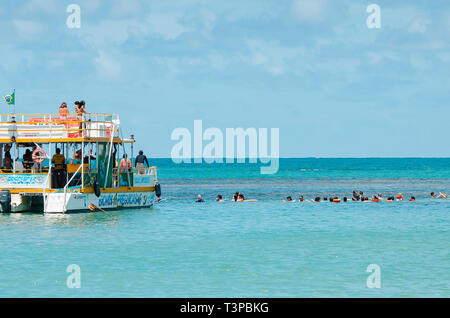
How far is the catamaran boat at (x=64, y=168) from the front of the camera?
3509 centimetres

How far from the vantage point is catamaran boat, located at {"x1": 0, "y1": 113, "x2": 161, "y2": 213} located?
115 ft

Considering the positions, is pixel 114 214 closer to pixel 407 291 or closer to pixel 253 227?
pixel 253 227

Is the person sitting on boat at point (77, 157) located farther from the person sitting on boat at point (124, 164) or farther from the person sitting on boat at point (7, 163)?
the person sitting on boat at point (7, 163)

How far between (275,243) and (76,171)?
40.5 ft

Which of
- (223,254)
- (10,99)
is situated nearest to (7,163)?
(10,99)

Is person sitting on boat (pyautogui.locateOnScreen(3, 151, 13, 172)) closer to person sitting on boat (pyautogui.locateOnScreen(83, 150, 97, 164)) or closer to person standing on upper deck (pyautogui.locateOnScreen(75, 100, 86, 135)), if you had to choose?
person sitting on boat (pyautogui.locateOnScreen(83, 150, 97, 164))

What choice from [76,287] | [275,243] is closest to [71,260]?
[76,287]

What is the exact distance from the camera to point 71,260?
897 inches

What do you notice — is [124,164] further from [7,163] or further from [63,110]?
[7,163]

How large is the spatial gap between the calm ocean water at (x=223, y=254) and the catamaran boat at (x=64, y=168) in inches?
36.6

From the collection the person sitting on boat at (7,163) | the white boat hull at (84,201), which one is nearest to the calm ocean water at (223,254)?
the white boat hull at (84,201)

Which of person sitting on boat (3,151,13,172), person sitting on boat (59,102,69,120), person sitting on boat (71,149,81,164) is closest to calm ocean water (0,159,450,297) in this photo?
person sitting on boat (71,149,81,164)

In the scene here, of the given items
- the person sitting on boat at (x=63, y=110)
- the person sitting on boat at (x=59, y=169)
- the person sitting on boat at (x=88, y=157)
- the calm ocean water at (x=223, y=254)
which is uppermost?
the person sitting on boat at (x=63, y=110)

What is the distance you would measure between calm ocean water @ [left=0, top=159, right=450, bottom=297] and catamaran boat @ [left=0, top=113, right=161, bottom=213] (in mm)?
929
